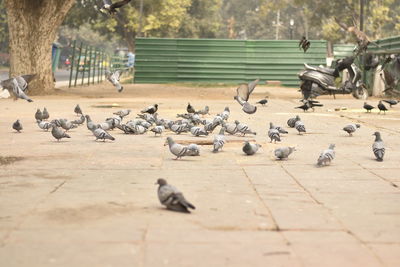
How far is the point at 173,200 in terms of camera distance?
20.3ft

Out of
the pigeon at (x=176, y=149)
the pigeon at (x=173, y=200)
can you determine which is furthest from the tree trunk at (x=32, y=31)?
the pigeon at (x=173, y=200)

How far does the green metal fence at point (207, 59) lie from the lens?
3866 centimetres

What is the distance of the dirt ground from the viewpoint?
4.93 m

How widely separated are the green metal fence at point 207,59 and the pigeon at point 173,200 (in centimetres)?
3251

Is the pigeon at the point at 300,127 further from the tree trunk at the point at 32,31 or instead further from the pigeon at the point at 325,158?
the tree trunk at the point at 32,31

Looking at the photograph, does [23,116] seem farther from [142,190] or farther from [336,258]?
[336,258]

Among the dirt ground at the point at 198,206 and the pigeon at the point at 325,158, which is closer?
the dirt ground at the point at 198,206

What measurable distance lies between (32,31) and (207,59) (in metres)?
14.8

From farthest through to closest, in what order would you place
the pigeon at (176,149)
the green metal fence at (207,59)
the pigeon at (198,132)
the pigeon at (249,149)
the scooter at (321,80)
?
the green metal fence at (207,59)
the scooter at (321,80)
the pigeon at (198,132)
the pigeon at (249,149)
the pigeon at (176,149)

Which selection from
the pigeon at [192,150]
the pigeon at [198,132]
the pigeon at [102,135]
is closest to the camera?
the pigeon at [192,150]

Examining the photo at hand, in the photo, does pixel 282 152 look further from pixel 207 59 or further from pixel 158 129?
pixel 207 59

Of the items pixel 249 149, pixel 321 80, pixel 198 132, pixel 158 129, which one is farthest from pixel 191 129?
pixel 321 80

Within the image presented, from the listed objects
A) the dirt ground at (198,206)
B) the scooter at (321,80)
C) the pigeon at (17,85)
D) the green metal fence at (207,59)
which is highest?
the green metal fence at (207,59)

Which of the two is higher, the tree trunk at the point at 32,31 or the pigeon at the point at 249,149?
the tree trunk at the point at 32,31
